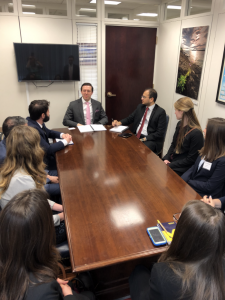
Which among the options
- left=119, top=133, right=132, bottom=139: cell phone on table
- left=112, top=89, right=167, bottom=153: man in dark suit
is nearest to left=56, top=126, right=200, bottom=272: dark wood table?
left=119, top=133, right=132, bottom=139: cell phone on table

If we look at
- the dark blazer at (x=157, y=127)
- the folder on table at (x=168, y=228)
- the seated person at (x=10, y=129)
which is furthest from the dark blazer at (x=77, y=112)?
the folder on table at (x=168, y=228)

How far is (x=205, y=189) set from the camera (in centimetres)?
200

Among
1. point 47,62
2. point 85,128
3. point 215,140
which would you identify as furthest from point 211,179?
point 47,62

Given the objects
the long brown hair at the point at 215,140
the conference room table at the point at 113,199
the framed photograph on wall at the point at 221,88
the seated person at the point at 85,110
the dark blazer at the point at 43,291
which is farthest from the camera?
the seated person at the point at 85,110

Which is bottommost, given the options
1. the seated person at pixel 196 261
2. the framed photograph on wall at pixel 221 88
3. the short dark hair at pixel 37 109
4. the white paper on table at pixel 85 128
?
the white paper on table at pixel 85 128

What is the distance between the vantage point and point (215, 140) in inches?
75.5

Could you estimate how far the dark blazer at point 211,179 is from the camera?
1.91 metres

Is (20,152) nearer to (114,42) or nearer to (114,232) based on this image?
(114,232)

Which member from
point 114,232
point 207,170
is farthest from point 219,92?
point 114,232

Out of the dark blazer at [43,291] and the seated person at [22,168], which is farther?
the seated person at [22,168]

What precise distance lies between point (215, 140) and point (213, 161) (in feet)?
0.61

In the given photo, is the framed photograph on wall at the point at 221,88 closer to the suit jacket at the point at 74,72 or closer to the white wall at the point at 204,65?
the white wall at the point at 204,65

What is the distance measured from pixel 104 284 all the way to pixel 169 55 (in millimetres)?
3690

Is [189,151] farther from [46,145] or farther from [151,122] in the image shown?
[46,145]
